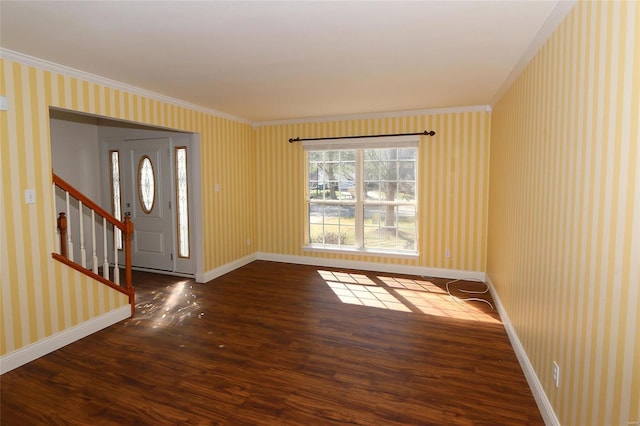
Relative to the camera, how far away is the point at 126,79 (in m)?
3.47

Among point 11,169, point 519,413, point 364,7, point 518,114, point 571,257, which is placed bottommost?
point 519,413

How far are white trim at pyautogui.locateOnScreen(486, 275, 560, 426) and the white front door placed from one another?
4.35 m

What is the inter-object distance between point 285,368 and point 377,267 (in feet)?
9.76

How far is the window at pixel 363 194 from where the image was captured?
527 cm

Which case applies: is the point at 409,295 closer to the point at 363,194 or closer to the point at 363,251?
the point at 363,251

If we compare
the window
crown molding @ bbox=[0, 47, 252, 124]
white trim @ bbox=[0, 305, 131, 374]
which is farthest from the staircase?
the window

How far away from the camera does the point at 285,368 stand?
271 centimetres

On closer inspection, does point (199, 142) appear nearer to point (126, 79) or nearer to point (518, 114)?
point (126, 79)

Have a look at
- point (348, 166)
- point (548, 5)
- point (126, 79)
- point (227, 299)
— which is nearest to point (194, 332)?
point (227, 299)

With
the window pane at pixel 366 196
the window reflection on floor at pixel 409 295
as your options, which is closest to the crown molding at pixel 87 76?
the window pane at pixel 366 196

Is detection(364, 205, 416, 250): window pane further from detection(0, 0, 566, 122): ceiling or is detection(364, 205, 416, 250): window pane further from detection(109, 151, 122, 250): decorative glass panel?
detection(109, 151, 122, 250): decorative glass panel

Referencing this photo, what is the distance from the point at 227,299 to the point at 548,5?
155 inches

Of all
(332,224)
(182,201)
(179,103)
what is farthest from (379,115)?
(182,201)

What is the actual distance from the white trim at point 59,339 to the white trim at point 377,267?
272 cm
